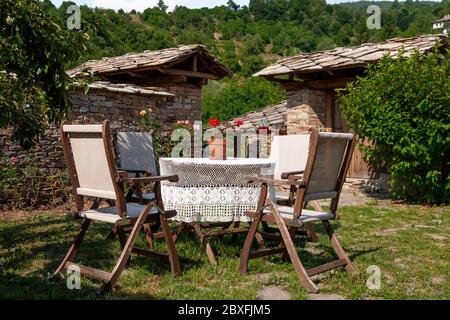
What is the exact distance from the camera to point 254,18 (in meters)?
42.5

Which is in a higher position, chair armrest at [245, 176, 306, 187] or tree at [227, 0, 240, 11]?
A: tree at [227, 0, 240, 11]

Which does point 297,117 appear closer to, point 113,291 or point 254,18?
point 113,291

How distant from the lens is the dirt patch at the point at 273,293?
3098 millimetres

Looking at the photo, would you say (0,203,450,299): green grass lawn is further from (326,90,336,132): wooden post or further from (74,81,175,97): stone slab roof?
(326,90,336,132): wooden post

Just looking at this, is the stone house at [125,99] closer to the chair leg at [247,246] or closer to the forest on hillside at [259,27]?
the chair leg at [247,246]

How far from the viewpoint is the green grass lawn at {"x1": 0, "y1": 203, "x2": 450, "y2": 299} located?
319 cm

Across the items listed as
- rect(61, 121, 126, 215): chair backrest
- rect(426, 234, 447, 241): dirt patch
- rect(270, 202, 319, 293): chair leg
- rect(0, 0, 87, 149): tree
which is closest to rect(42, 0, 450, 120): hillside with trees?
rect(0, 0, 87, 149): tree

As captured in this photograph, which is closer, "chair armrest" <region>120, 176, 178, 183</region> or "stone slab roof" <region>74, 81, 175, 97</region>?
"chair armrest" <region>120, 176, 178, 183</region>

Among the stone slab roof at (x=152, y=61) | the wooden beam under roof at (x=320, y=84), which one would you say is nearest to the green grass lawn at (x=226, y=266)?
the wooden beam under roof at (x=320, y=84)

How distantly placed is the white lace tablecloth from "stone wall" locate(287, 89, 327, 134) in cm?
641

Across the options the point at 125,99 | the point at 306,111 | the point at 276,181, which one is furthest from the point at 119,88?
the point at 276,181

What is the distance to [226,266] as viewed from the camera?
378 cm

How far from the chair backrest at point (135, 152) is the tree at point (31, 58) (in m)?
0.79
